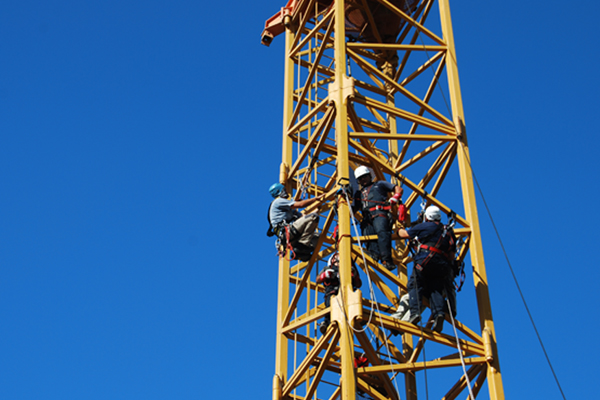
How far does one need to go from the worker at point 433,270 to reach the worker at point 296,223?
238 centimetres

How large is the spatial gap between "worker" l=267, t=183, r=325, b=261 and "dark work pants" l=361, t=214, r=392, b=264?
5.20 feet

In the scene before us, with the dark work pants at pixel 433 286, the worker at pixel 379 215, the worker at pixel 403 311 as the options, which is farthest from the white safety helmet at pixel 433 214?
the worker at pixel 403 311

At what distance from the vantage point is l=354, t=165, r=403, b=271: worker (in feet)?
49.4

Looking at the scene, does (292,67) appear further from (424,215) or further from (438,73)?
(424,215)

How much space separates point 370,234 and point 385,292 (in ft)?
8.22

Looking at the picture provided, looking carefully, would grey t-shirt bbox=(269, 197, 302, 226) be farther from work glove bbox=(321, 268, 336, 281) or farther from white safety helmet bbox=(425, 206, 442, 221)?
white safety helmet bbox=(425, 206, 442, 221)

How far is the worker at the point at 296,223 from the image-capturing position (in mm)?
16625

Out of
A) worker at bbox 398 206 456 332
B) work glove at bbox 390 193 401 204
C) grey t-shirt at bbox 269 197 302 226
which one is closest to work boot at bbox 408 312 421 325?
worker at bbox 398 206 456 332

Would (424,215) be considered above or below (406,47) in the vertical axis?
below

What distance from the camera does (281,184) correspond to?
59.3ft

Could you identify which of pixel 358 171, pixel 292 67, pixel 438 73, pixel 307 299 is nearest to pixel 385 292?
pixel 307 299

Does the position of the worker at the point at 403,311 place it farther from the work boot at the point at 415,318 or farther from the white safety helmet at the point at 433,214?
the white safety helmet at the point at 433,214

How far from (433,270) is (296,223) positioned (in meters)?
3.29

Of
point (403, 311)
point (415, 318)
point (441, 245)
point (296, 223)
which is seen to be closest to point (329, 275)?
point (296, 223)
